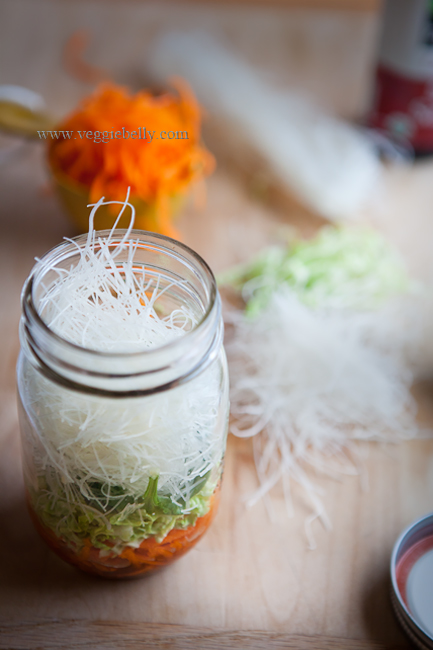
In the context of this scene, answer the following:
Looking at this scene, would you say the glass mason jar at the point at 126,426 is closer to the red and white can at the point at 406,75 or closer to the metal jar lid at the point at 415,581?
the metal jar lid at the point at 415,581

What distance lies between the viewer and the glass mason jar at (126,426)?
52 cm

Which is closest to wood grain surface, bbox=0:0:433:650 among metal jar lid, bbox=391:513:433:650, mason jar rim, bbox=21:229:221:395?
metal jar lid, bbox=391:513:433:650

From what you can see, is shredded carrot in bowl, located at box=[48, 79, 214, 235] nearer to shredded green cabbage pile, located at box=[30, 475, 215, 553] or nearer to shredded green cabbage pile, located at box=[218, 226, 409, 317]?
shredded green cabbage pile, located at box=[218, 226, 409, 317]

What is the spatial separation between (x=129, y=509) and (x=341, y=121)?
42.0 inches

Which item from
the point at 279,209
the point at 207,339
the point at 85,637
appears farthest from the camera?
the point at 279,209

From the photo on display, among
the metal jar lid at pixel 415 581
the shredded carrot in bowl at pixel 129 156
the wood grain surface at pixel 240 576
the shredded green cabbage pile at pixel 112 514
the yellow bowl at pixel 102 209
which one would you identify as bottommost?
the wood grain surface at pixel 240 576

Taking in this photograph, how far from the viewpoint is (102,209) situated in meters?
0.96

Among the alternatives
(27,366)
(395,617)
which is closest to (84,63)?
(27,366)

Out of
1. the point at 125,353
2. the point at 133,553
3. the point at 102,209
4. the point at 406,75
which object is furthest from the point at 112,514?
the point at 406,75

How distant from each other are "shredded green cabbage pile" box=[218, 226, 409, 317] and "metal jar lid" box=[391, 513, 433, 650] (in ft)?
1.34

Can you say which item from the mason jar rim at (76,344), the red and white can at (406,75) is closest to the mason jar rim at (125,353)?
the mason jar rim at (76,344)

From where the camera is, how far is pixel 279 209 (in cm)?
118

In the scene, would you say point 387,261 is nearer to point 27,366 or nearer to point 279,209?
point 279,209

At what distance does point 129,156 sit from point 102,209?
0.32ft
